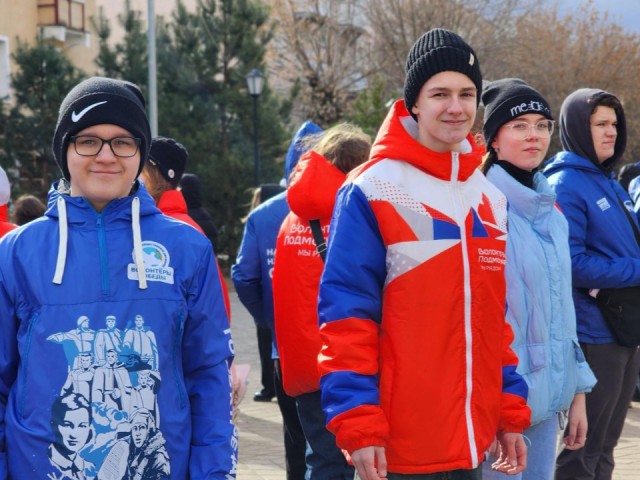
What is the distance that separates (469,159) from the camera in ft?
11.1

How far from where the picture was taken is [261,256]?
19.4 ft

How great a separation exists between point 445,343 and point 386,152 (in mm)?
630

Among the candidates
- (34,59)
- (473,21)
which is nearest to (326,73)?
(473,21)

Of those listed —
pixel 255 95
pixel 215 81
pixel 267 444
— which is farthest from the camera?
pixel 215 81

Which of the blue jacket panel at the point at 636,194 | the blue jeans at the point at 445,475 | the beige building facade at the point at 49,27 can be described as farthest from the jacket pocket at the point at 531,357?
the beige building facade at the point at 49,27

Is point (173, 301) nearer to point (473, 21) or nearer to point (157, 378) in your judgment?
point (157, 378)

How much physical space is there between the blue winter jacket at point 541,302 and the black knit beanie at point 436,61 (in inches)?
31.9

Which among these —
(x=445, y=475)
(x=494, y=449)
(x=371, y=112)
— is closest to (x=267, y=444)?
(x=494, y=449)

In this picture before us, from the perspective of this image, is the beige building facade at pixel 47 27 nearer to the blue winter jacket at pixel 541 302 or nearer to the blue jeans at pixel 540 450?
the blue winter jacket at pixel 541 302

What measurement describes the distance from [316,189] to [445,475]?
187cm

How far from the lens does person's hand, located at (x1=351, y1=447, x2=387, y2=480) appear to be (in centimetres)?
304

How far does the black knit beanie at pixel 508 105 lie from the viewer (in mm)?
4398

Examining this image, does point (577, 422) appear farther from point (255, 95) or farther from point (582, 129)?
point (255, 95)

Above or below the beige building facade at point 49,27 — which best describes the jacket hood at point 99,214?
below
